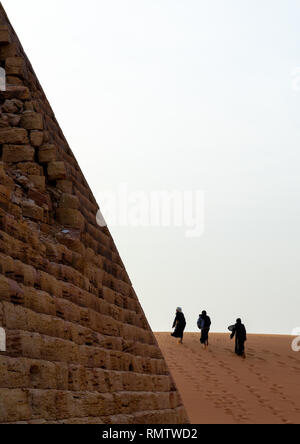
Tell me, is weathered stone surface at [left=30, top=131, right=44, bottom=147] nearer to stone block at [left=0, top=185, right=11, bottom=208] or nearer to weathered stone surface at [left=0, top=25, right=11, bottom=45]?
weathered stone surface at [left=0, top=25, right=11, bottom=45]

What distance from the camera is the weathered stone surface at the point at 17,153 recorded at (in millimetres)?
8234

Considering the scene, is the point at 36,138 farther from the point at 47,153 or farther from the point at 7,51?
the point at 7,51

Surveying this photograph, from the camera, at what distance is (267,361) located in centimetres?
2403

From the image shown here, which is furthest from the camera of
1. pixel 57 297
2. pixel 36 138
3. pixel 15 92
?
pixel 15 92

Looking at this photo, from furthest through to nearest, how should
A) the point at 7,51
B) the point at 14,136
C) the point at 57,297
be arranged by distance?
the point at 7,51 < the point at 14,136 < the point at 57,297

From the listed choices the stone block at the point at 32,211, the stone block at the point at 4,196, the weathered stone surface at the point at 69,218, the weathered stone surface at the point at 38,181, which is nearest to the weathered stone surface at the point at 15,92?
the weathered stone surface at the point at 38,181

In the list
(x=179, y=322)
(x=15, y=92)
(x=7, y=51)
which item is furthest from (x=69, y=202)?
(x=179, y=322)

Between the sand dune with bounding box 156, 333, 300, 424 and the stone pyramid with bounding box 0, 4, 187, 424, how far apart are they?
5371 millimetres

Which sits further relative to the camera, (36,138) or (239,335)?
(239,335)

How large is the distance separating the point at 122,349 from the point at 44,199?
6.99 ft

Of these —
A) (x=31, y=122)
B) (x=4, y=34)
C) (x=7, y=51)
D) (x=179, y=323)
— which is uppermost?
(x=4, y=34)

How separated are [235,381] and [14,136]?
13.2m

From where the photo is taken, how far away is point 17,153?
8.29 meters
